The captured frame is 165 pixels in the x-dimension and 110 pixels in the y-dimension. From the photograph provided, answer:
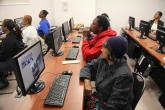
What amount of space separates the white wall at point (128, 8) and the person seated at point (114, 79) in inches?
197

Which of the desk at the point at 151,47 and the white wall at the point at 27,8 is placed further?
the white wall at the point at 27,8

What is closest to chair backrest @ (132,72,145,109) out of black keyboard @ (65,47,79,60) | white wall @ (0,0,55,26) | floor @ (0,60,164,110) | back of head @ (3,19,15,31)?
black keyboard @ (65,47,79,60)

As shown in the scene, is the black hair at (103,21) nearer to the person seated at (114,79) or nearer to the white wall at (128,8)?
the person seated at (114,79)

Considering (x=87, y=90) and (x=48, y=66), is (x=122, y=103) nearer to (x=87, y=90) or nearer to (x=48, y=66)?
(x=87, y=90)

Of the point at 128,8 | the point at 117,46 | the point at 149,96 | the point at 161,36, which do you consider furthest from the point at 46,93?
the point at 128,8

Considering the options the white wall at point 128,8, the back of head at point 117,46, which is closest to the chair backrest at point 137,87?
the back of head at point 117,46

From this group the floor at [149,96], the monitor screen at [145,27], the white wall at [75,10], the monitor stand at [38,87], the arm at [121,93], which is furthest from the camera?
the white wall at [75,10]

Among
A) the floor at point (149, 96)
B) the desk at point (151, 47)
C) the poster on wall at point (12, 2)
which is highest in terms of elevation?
the poster on wall at point (12, 2)

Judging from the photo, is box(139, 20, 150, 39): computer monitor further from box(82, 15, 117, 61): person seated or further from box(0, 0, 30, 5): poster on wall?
box(0, 0, 30, 5): poster on wall

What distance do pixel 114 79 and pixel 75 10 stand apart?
15.6 feet

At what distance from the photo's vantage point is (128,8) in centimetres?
645

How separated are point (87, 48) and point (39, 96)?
4.06ft

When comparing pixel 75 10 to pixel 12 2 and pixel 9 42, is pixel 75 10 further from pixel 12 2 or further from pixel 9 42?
pixel 9 42

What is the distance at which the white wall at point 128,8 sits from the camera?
6379mm
